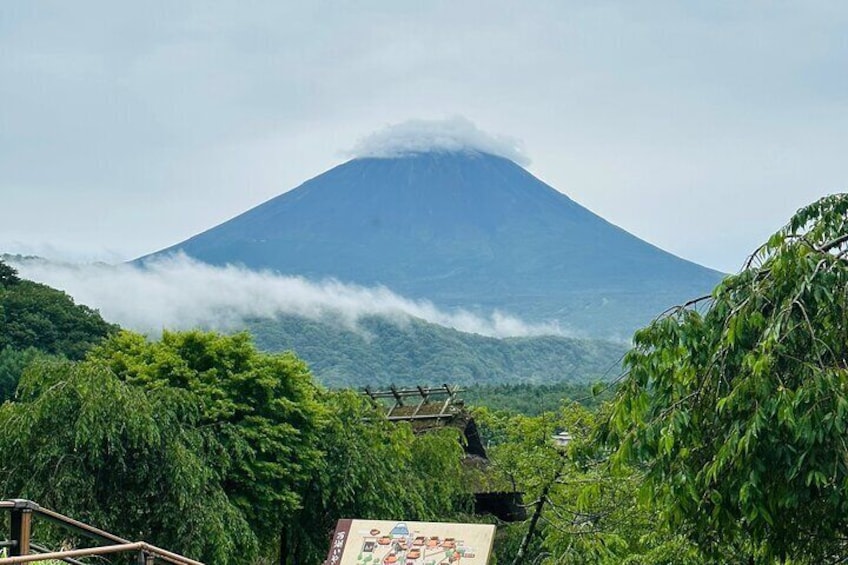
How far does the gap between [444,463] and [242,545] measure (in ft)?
22.8

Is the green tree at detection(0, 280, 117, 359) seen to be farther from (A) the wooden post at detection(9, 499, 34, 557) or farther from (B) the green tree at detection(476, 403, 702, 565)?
(A) the wooden post at detection(9, 499, 34, 557)

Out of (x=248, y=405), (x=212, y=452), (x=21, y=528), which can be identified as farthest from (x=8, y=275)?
(x=21, y=528)

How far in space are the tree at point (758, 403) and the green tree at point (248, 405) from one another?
1299 cm

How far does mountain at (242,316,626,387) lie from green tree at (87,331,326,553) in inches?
3606

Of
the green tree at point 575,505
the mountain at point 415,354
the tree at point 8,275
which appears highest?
the tree at point 8,275

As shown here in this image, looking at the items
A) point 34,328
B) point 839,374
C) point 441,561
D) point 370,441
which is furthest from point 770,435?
point 34,328

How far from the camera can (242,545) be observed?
1761cm

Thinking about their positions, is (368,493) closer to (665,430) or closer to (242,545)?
(242,545)

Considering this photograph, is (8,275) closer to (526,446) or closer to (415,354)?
(526,446)

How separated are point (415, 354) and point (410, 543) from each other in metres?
115

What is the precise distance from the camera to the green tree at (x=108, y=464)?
1557 cm

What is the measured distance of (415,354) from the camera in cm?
12431

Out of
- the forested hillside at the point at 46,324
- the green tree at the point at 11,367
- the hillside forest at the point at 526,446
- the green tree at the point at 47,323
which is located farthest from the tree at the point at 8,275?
the hillside forest at the point at 526,446

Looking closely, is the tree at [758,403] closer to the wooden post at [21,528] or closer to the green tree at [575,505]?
the green tree at [575,505]
